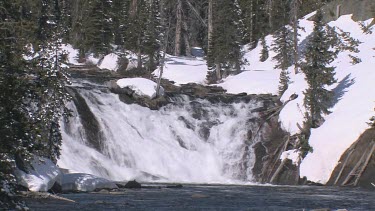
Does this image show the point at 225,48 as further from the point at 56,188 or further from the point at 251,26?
the point at 56,188

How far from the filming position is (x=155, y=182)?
38625mm

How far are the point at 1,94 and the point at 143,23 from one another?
159 feet

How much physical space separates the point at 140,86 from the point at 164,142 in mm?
5461

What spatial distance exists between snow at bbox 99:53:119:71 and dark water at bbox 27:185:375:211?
95.3 feet

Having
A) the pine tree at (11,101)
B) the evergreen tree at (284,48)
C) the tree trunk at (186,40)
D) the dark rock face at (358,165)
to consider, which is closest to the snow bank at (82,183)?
the dark rock face at (358,165)

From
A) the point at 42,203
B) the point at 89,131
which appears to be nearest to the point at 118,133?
the point at 89,131

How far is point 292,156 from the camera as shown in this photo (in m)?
40.6

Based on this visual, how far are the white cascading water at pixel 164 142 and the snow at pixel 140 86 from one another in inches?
53.5

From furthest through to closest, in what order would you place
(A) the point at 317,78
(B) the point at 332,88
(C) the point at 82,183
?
(B) the point at 332,88
(A) the point at 317,78
(C) the point at 82,183

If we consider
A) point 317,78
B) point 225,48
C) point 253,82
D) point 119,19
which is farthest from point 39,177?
point 119,19

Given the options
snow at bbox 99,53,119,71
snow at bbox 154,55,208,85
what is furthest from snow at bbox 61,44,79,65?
snow at bbox 154,55,208,85

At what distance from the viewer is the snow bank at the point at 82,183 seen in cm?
2895

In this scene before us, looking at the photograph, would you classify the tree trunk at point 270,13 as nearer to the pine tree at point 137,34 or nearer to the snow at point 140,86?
the pine tree at point 137,34

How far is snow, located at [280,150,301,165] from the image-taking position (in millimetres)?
40062
